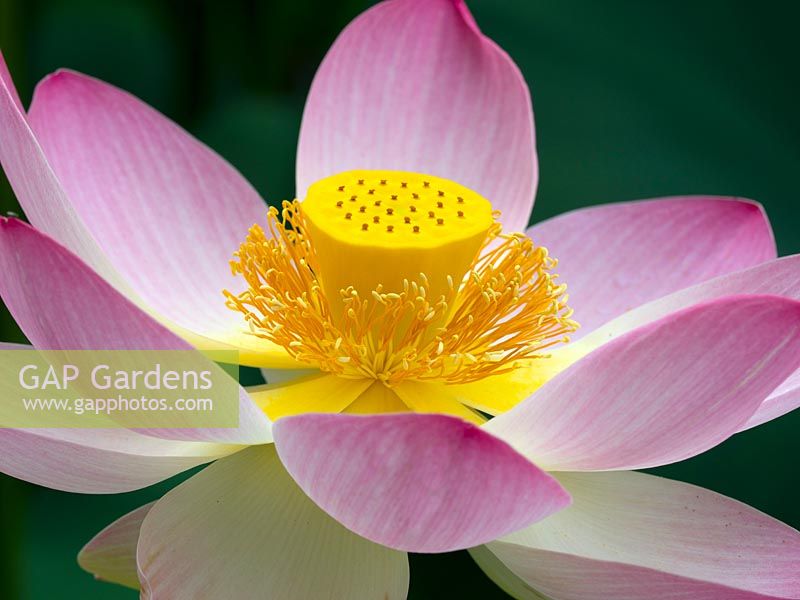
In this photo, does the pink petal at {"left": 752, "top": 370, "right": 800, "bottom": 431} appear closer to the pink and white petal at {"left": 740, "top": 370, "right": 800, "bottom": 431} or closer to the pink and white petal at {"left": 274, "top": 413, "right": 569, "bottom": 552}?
the pink and white petal at {"left": 740, "top": 370, "right": 800, "bottom": 431}

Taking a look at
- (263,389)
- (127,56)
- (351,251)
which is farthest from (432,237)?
(127,56)

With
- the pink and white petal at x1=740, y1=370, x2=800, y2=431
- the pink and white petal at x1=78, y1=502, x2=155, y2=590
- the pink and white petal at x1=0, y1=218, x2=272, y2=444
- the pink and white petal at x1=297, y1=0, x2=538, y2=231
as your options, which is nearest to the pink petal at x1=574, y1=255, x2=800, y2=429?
the pink and white petal at x1=740, y1=370, x2=800, y2=431

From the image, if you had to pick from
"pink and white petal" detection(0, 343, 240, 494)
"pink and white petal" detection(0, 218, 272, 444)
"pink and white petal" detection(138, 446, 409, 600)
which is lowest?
"pink and white petal" detection(138, 446, 409, 600)

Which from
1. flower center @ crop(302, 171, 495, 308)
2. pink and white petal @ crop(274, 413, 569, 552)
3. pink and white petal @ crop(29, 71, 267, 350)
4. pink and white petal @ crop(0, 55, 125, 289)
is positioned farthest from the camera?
pink and white petal @ crop(29, 71, 267, 350)

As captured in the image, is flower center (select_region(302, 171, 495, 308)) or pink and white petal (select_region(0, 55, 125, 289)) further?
flower center (select_region(302, 171, 495, 308))

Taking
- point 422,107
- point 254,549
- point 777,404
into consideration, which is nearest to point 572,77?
point 422,107

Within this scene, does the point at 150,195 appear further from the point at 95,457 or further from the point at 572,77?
the point at 572,77
